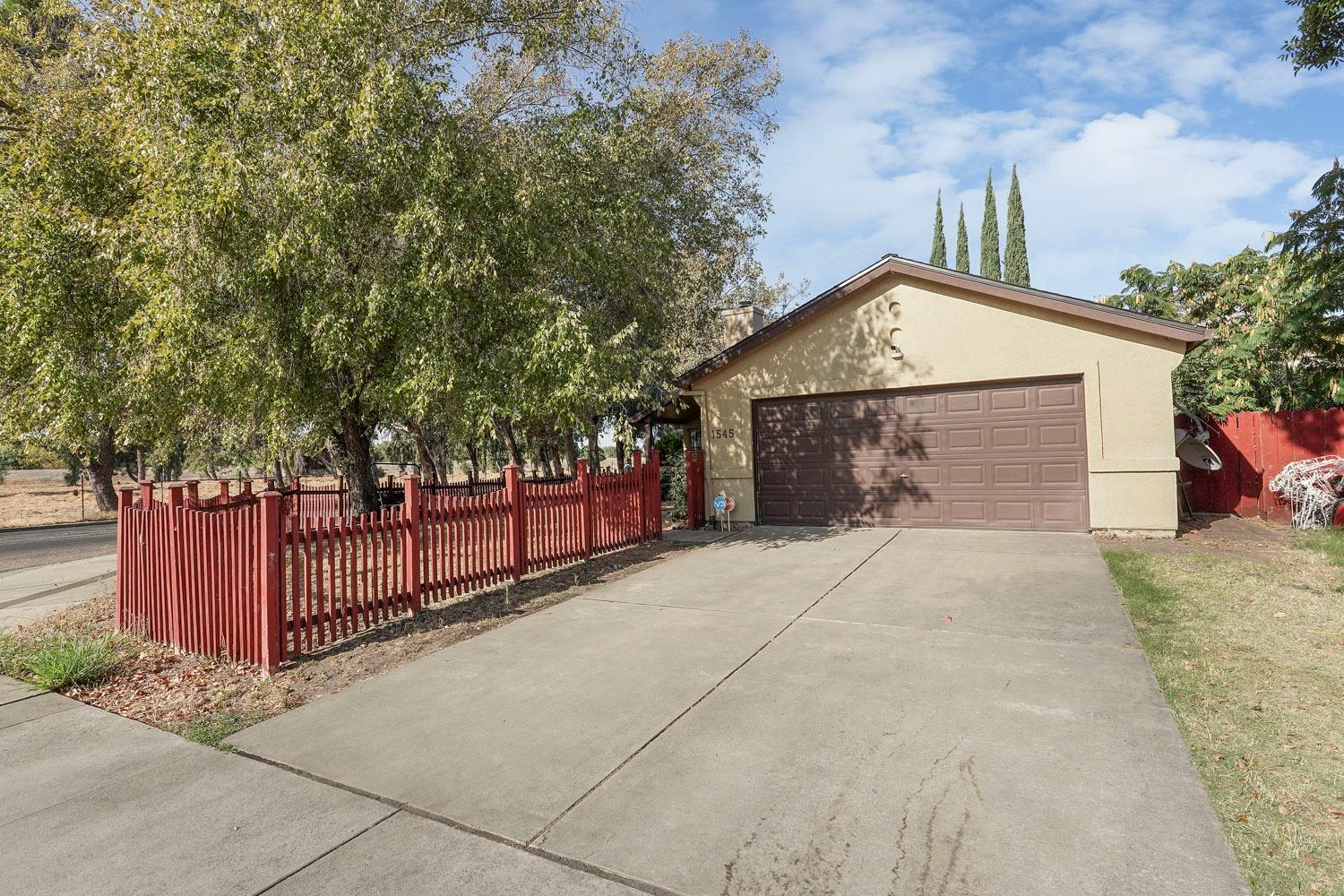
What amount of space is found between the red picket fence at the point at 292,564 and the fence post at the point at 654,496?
10.5ft

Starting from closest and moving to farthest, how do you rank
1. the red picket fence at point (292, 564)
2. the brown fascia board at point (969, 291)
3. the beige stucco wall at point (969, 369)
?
the red picket fence at point (292, 564) < the brown fascia board at point (969, 291) < the beige stucco wall at point (969, 369)

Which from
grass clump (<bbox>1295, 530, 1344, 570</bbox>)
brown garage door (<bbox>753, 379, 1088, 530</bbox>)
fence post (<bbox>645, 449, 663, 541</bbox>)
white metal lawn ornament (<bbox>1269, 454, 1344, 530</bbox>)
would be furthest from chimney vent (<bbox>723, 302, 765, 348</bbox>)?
white metal lawn ornament (<bbox>1269, 454, 1344, 530</bbox>)

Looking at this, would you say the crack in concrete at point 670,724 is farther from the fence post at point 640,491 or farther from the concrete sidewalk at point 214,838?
the fence post at point 640,491

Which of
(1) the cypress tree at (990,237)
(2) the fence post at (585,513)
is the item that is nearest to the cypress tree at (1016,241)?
(1) the cypress tree at (990,237)

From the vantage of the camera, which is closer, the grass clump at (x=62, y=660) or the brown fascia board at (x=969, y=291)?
the grass clump at (x=62, y=660)

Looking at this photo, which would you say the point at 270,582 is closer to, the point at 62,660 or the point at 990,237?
the point at 62,660

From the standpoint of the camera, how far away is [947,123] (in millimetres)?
11609

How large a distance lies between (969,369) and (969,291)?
131cm

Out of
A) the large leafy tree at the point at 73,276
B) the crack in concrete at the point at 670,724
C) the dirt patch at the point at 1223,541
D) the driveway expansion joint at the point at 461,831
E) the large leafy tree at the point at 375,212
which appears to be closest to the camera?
the driveway expansion joint at the point at 461,831

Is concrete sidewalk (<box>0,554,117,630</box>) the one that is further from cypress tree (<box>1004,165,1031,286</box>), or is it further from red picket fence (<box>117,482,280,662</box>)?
cypress tree (<box>1004,165,1031,286</box>)

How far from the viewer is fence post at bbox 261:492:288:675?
202 inches

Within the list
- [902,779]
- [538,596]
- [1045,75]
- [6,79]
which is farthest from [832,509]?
[6,79]

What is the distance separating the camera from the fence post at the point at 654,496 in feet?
37.4

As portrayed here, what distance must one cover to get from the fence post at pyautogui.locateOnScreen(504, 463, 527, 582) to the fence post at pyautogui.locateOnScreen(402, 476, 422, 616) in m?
1.53
